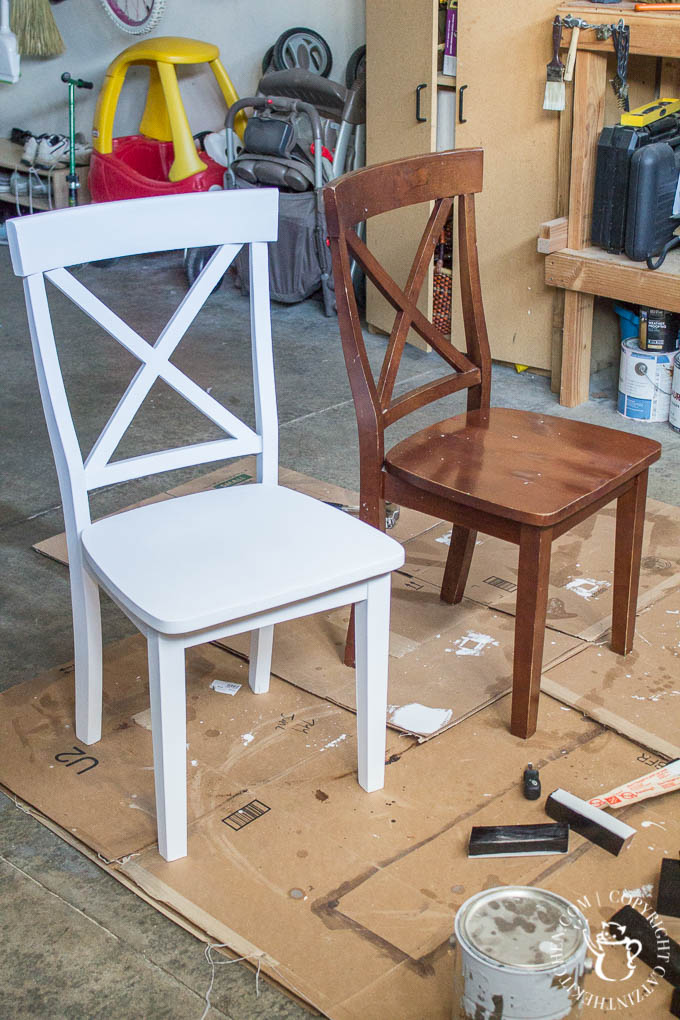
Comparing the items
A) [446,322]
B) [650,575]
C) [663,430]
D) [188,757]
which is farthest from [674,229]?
[188,757]

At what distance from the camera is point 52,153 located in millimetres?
5598

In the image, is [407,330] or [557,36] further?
[557,36]

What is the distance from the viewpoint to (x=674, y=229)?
10.9 ft

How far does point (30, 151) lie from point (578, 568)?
416 centimetres

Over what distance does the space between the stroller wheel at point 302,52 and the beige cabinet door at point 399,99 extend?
1.03 metres

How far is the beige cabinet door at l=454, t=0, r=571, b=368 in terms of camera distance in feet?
11.5

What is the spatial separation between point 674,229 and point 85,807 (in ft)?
7.89

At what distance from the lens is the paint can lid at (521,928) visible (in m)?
1.33

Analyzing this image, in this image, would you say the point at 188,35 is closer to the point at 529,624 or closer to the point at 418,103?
the point at 418,103

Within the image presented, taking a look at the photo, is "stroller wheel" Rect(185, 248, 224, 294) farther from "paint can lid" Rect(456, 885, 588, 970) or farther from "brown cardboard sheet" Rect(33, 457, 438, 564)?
"paint can lid" Rect(456, 885, 588, 970)

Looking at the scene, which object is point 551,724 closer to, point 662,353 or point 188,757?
→ point 188,757

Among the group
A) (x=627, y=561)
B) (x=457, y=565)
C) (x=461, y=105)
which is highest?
(x=461, y=105)

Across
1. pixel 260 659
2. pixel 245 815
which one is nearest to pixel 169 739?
pixel 245 815

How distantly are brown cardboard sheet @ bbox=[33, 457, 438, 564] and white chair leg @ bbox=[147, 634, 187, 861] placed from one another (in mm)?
1128
